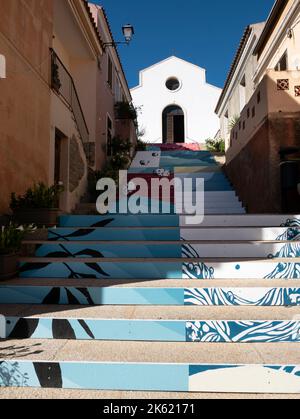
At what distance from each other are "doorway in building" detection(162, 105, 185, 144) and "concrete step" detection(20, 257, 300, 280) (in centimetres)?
1890

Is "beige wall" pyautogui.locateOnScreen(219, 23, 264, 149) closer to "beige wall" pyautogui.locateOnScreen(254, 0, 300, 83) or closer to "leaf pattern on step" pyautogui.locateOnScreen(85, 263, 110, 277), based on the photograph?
"beige wall" pyautogui.locateOnScreen(254, 0, 300, 83)

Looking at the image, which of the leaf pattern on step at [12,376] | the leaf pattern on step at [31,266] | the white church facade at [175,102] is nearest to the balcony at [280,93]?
the leaf pattern on step at [31,266]

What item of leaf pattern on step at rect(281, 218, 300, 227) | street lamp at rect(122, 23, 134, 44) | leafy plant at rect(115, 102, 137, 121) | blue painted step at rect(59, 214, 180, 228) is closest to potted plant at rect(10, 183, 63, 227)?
blue painted step at rect(59, 214, 180, 228)

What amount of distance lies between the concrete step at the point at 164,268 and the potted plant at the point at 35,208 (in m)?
0.93

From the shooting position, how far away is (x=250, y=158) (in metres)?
6.40

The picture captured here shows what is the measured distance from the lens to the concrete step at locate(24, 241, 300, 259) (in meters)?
3.62

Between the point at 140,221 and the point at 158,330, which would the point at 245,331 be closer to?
the point at 158,330

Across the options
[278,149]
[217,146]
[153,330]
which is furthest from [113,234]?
[217,146]

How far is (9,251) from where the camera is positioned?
11.0 ft

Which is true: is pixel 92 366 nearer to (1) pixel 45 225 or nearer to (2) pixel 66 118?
(1) pixel 45 225

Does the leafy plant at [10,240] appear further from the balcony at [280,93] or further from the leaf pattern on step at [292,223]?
the balcony at [280,93]

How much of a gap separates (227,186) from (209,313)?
6.11 meters

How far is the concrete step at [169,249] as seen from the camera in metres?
3.62

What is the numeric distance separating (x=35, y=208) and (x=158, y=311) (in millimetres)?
2588
